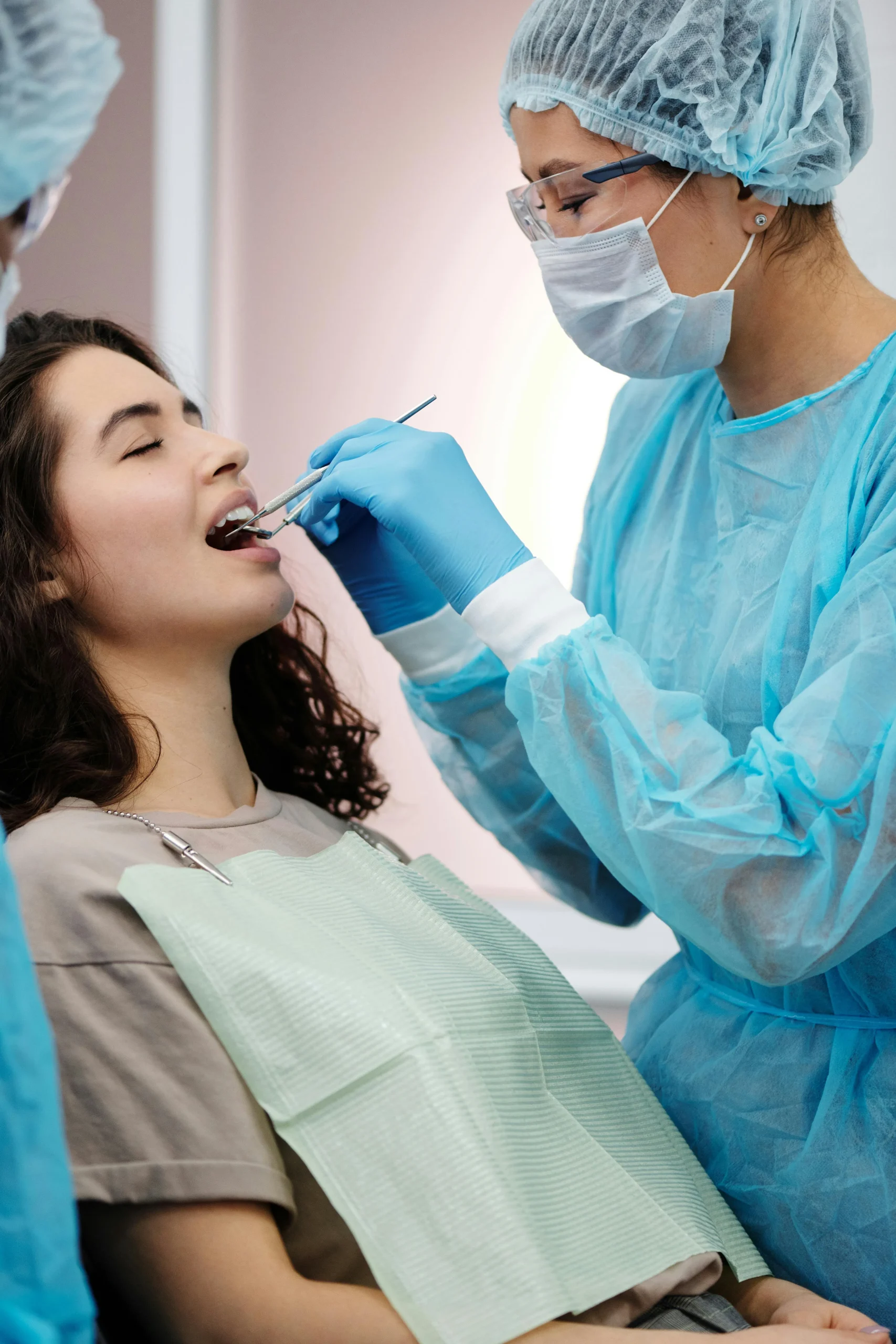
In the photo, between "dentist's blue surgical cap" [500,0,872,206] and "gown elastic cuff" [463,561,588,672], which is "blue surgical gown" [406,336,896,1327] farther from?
"dentist's blue surgical cap" [500,0,872,206]

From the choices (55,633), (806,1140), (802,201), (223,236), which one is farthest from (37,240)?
(806,1140)

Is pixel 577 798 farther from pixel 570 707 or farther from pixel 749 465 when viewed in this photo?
pixel 749 465

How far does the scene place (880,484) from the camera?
43.2 inches

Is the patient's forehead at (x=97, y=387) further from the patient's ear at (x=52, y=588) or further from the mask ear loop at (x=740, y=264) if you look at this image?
the mask ear loop at (x=740, y=264)

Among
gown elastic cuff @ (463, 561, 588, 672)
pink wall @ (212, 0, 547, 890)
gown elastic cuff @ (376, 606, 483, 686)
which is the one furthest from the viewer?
pink wall @ (212, 0, 547, 890)

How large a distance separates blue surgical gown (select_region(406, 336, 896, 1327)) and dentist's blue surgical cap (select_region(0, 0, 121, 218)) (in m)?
0.57

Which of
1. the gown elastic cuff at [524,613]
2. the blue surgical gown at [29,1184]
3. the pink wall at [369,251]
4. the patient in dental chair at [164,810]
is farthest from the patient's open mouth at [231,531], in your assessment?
the pink wall at [369,251]

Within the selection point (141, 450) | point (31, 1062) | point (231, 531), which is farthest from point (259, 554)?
point (31, 1062)

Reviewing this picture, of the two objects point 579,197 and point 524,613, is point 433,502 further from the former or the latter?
point 579,197

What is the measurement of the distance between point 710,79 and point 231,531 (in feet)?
2.23

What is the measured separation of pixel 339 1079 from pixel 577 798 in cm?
32

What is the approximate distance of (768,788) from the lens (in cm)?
101

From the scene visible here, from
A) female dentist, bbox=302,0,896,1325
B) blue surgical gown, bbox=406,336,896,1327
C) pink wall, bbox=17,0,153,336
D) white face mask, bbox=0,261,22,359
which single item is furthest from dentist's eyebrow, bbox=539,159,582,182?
pink wall, bbox=17,0,153,336

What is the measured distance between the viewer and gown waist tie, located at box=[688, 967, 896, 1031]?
3.69ft
